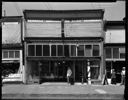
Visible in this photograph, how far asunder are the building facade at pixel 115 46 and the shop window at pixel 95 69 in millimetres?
942

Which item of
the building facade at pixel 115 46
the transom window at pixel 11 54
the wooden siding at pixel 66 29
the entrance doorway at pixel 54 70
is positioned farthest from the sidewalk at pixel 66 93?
the wooden siding at pixel 66 29

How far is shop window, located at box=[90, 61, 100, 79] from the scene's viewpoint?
34.7 meters

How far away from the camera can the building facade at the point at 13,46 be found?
113 ft

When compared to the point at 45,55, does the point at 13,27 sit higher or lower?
higher

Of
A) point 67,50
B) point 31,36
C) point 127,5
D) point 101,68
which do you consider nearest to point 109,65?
point 101,68

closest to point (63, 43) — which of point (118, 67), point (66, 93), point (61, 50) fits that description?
point (61, 50)

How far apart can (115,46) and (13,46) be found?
9.99 m

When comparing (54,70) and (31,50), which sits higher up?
(31,50)

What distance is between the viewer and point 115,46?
3478 cm

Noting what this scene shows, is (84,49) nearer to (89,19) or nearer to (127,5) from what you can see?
(89,19)

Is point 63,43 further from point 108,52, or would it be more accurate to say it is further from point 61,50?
point 108,52

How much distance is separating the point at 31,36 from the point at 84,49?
5361 millimetres

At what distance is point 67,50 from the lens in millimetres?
35125

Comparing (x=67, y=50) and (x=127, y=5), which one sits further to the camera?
(x=67, y=50)
